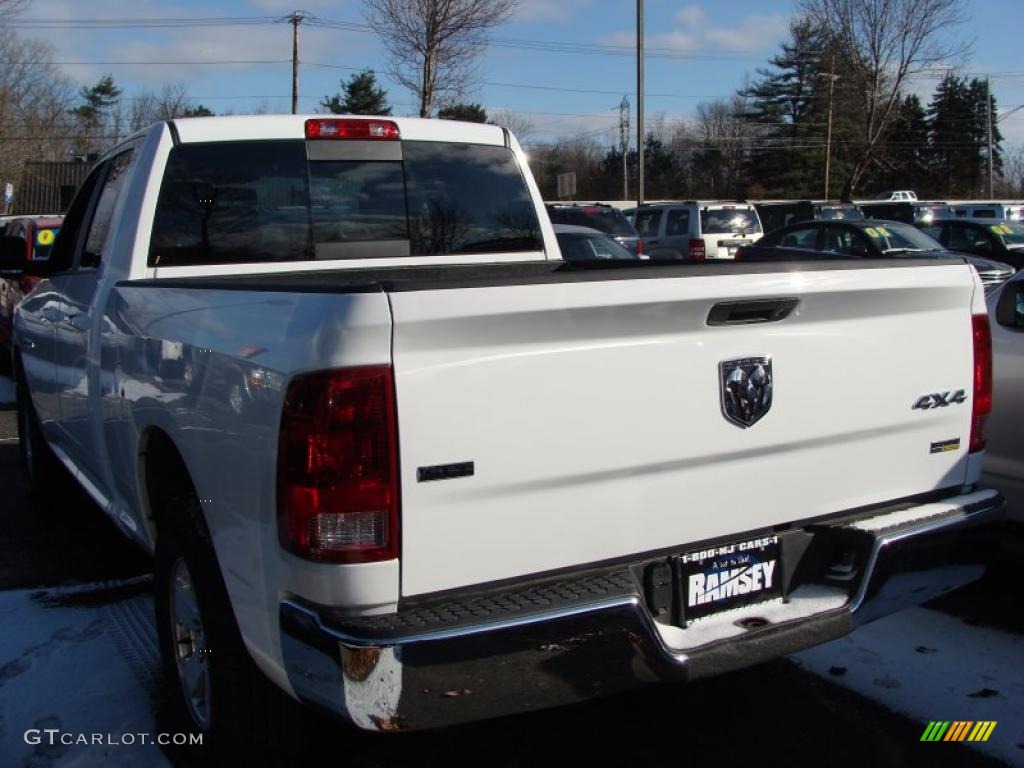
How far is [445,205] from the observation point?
15.5 feet

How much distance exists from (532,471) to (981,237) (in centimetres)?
1667

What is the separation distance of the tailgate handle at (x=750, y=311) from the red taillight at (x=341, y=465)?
979 mm

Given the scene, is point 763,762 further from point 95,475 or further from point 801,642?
point 95,475

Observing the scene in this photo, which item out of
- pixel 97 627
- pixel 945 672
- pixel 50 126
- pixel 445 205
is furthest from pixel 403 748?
pixel 50 126

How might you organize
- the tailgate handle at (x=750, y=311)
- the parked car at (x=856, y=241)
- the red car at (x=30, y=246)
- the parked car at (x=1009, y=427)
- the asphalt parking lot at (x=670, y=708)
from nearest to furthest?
the tailgate handle at (x=750, y=311) < the asphalt parking lot at (x=670, y=708) < the parked car at (x=1009, y=427) < the red car at (x=30, y=246) < the parked car at (x=856, y=241)

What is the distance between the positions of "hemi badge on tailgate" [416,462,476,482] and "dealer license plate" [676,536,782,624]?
713 millimetres

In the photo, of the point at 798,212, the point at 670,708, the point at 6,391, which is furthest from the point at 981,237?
the point at 670,708

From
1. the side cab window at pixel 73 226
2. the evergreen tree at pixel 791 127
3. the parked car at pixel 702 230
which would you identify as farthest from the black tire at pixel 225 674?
the evergreen tree at pixel 791 127

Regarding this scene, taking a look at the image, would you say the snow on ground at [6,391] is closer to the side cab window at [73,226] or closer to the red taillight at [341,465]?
the side cab window at [73,226]

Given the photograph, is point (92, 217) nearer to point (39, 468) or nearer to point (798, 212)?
point (39, 468)

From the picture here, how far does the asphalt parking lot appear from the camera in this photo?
338cm

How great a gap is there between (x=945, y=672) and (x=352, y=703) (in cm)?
261

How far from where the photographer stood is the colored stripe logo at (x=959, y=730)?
3.45 m

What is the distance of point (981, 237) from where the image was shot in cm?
1709
